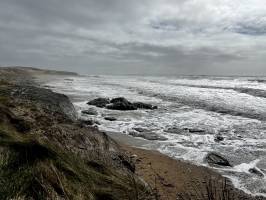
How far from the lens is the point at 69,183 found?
176 inches

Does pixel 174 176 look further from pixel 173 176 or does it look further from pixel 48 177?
pixel 48 177

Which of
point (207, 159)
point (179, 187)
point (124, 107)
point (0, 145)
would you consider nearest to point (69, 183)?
point (0, 145)

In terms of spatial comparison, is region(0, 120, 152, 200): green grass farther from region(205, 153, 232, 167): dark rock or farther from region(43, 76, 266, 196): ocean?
region(205, 153, 232, 167): dark rock

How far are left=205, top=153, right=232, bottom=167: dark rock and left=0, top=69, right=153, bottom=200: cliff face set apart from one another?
11.5ft

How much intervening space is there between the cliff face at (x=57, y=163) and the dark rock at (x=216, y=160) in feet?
11.5

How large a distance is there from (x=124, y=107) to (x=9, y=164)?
1775 cm

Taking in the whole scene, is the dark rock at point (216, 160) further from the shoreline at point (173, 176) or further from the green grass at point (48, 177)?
the green grass at point (48, 177)

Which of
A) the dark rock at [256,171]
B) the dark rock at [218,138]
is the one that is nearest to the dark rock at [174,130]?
the dark rock at [218,138]

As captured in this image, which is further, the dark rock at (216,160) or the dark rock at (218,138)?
the dark rock at (218,138)

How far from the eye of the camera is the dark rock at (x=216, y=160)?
31.3 ft

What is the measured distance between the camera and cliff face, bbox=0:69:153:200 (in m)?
3.77

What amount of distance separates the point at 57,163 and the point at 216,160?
20.7 ft

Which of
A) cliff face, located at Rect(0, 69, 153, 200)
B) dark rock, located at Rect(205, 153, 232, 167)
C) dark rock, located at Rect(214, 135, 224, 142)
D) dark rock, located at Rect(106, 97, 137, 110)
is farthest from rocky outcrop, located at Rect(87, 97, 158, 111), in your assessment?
cliff face, located at Rect(0, 69, 153, 200)

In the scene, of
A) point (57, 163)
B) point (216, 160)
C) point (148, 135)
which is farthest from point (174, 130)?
point (57, 163)
